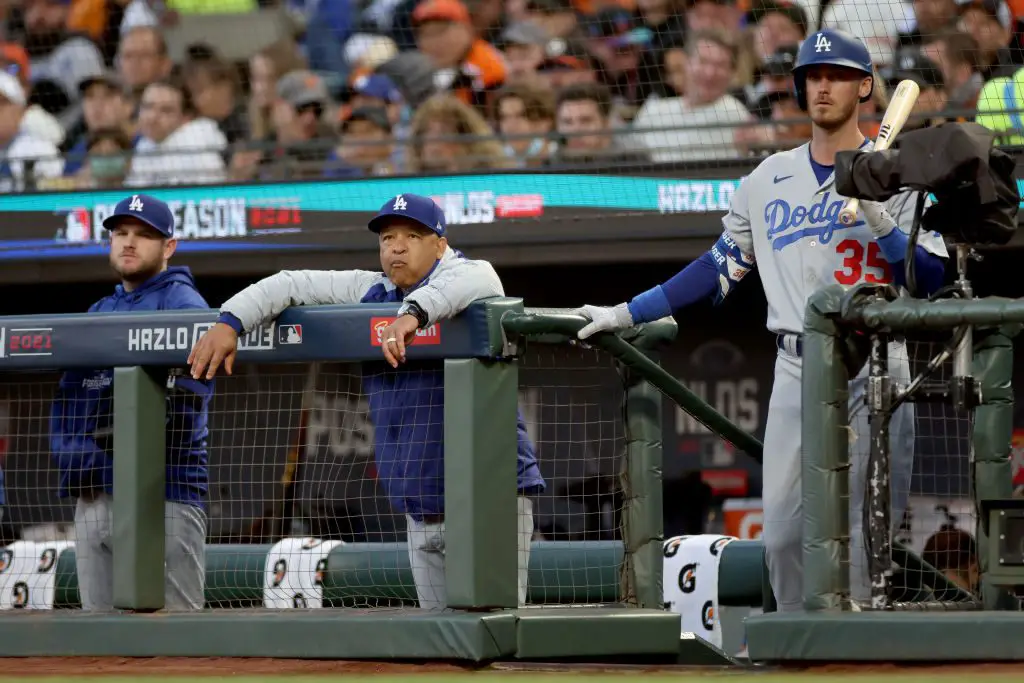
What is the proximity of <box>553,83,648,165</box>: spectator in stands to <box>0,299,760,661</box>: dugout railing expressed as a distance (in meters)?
3.67

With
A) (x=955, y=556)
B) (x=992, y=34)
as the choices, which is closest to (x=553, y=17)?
(x=992, y=34)

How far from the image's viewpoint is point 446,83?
362 inches

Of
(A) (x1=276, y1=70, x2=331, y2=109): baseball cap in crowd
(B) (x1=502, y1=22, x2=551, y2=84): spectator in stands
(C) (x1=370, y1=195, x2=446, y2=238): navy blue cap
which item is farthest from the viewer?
(A) (x1=276, y1=70, x2=331, y2=109): baseball cap in crowd

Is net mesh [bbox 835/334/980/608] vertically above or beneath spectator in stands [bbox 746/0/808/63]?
beneath

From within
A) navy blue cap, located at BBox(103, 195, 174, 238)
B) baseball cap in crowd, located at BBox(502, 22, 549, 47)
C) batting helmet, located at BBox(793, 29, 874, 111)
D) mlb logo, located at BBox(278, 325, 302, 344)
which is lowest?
mlb logo, located at BBox(278, 325, 302, 344)

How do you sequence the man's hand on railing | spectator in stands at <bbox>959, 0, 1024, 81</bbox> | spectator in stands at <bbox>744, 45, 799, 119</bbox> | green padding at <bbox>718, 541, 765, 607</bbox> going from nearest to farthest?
the man's hand on railing, green padding at <bbox>718, 541, 765, 607</bbox>, spectator in stands at <bbox>959, 0, 1024, 81</bbox>, spectator in stands at <bbox>744, 45, 799, 119</bbox>

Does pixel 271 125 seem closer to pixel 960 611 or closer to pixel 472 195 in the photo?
pixel 472 195

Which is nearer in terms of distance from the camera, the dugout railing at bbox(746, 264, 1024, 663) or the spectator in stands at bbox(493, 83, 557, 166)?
the dugout railing at bbox(746, 264, 1024, 663)

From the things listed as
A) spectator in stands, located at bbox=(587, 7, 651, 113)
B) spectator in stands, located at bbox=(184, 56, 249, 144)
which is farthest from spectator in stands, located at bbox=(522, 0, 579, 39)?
spectator in stands, located at bbox=(184, 56, 249, 144)

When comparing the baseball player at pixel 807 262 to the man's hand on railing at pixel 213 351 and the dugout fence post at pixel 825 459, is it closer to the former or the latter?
the dugout fence post at pixel 825 459

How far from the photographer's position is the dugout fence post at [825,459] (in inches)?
148

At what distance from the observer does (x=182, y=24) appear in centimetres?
1030

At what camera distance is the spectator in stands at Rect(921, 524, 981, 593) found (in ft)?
14.3

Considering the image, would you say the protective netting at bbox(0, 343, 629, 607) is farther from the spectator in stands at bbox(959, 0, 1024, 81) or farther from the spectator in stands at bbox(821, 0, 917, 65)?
the spectator in stands at bbox(959, 0, 1024, 81)
